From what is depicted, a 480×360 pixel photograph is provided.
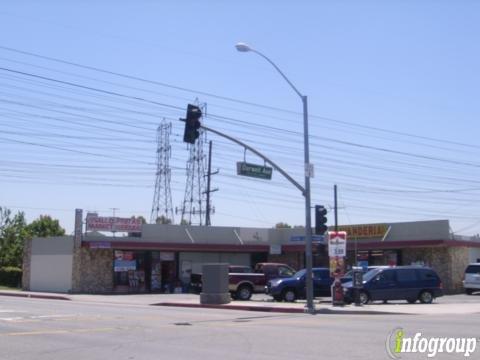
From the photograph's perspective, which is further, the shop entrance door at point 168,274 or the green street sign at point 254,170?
the shop entrance door at point 168,274

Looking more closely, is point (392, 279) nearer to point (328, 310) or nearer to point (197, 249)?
point (328, 310)

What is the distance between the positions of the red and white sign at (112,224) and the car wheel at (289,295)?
1598 cm

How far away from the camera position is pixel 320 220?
2691 cm

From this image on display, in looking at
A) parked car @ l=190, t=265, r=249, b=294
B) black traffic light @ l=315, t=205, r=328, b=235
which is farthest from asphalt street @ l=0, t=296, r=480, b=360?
parked car @ l=190, t=265, r=249, b=294

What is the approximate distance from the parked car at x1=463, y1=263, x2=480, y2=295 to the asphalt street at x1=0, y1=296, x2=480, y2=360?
65.8 ft

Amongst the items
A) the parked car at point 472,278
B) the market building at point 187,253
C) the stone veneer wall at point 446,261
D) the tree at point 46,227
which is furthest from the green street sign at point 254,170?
the tree at point 46,227

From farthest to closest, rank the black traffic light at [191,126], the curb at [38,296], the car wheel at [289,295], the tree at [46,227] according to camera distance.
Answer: the tree at [46,227] < the curb at [38,296] < the car wheel at [289,295] < the black traffic light at [191,126]

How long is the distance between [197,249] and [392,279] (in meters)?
18.8

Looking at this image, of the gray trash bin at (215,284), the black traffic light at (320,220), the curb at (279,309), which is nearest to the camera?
the curb at (279,309)

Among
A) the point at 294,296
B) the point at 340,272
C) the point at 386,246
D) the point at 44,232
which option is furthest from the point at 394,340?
the point at 44,232

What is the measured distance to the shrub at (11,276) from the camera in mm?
54562

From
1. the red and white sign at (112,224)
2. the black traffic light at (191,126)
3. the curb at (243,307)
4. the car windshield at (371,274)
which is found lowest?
the curb at (243,307)

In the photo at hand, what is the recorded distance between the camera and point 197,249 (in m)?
45.8

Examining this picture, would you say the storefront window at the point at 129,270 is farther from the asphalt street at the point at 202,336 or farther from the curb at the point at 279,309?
the asphalt street at the point at 202,336
